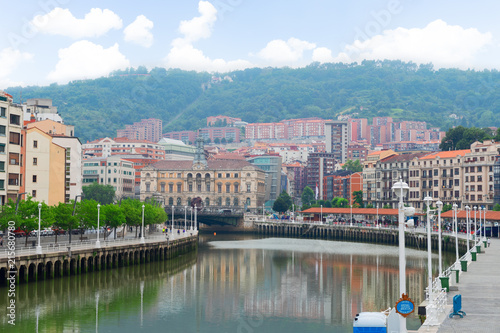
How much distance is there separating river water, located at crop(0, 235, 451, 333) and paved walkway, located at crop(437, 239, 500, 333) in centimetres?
444

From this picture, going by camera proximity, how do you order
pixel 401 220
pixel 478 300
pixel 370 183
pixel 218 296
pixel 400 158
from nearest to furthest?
pixel 401 220 → pixel 478 300 → pixel 218 296 → pixel 400 158 → pixel 370 183

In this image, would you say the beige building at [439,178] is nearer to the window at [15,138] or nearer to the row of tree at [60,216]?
the row of tree at [60,216]

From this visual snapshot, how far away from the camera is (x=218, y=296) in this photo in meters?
62.4

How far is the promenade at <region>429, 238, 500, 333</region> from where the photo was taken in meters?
34.8

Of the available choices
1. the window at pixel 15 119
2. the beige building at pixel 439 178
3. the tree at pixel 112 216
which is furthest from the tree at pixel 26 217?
the beige building at pixel 439 178

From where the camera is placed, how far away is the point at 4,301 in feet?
175

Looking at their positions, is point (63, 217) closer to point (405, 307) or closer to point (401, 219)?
point (405, 307)

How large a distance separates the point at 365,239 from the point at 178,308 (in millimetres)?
91049

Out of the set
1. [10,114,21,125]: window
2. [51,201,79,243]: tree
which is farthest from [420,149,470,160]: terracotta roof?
[51,201,79,243]: tree

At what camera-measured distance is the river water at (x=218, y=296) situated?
4881 cm

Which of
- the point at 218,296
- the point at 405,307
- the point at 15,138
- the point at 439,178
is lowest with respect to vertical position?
the point at 218,296

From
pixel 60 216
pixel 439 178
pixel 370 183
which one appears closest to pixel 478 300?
pixel 60 216

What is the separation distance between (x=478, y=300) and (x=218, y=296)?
26.0 meters

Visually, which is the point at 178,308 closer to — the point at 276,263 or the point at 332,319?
the point at 332,319
